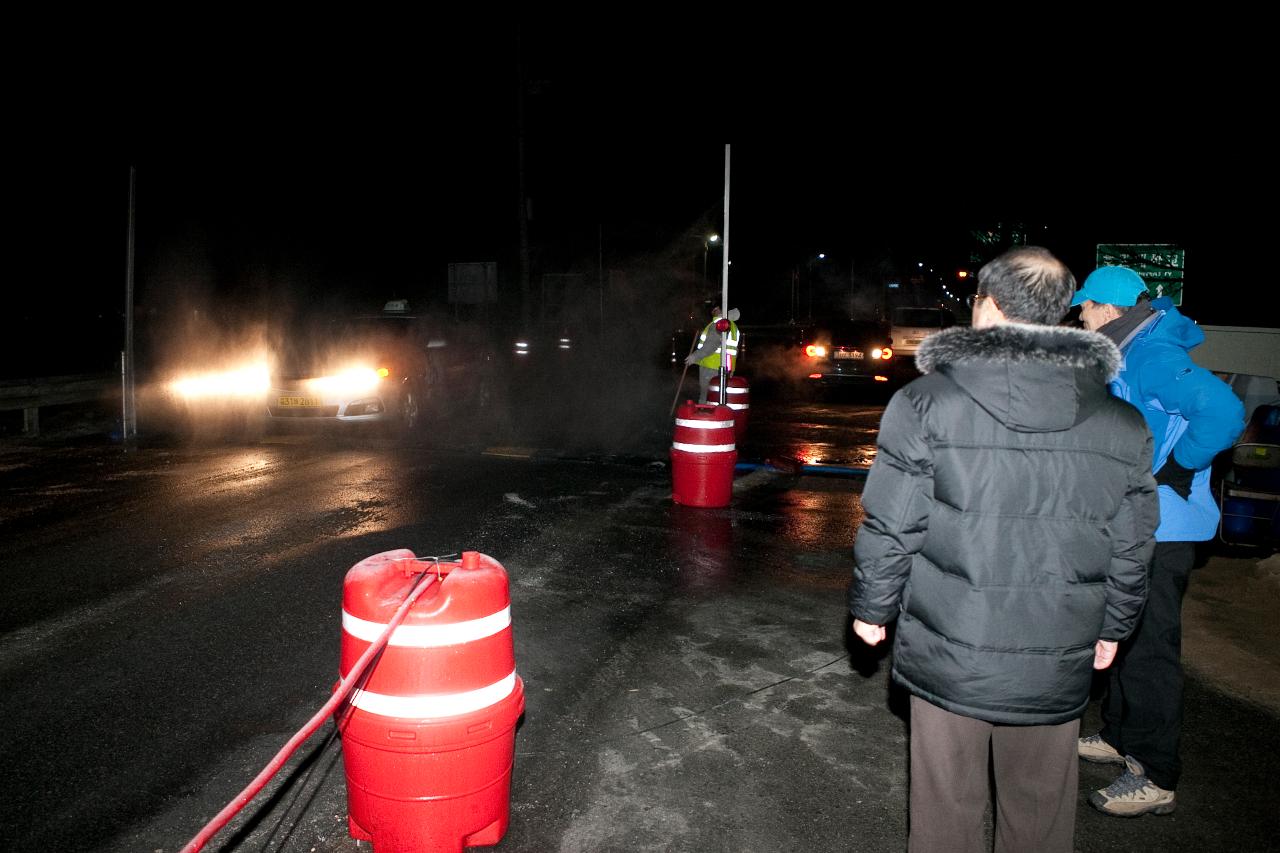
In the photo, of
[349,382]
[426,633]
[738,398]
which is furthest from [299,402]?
[426,633]

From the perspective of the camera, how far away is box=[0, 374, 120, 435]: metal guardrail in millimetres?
13188

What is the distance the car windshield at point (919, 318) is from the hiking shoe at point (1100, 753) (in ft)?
71.0

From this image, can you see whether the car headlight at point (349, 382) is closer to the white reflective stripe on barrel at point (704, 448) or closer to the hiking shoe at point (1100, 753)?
the white reflective stripe on barrel at point (704, 448)

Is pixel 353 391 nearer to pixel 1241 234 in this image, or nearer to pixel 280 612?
pixel 280 612

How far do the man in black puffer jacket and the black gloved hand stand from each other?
108cm

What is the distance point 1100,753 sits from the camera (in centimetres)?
398

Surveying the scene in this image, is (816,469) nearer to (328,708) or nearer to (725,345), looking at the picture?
(725,345)

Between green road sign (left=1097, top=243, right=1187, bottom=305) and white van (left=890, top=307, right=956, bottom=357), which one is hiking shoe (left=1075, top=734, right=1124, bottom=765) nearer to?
green road sign (left=1097, top=243, right=1187, bottom=305)

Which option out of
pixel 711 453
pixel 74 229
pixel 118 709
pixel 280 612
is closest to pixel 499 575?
pixel 118 709

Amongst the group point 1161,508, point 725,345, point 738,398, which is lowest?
point 1161,508

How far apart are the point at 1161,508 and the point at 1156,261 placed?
1340 cm

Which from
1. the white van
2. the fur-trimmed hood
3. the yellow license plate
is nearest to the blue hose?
the yellow license plate

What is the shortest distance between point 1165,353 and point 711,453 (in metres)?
5.27

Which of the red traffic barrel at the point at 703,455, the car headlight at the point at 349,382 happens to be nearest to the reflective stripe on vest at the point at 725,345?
the red traffic barrel at the point at 703,455
